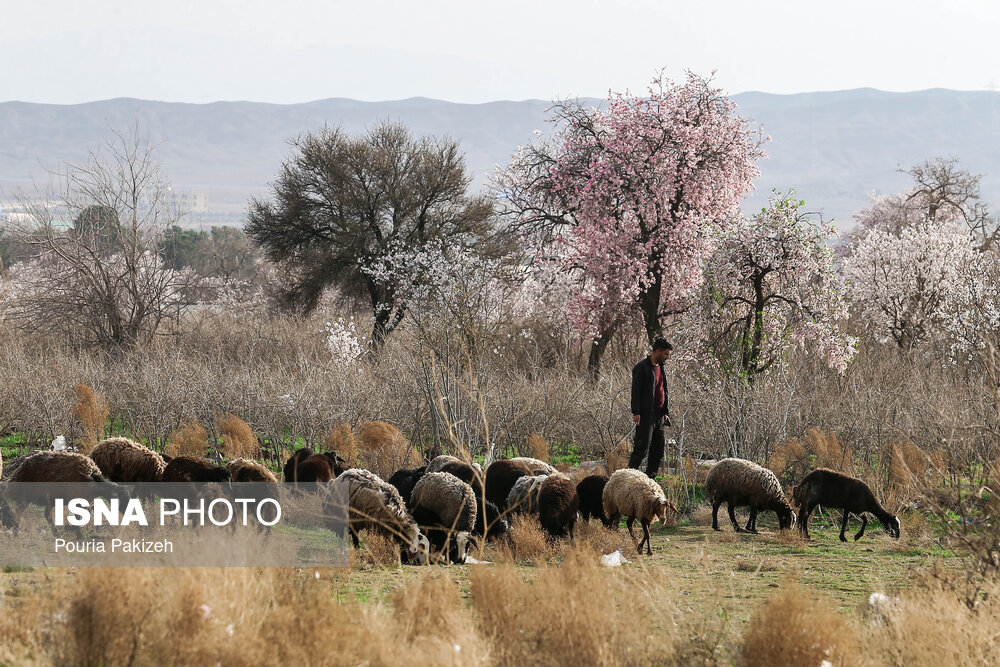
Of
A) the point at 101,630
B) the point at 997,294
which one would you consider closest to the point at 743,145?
the point at 997,294

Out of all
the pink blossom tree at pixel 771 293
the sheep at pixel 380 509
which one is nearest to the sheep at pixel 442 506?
the sheep at pixel 380 509

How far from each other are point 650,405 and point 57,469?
22.0ft

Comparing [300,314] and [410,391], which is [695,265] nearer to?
[410,391]

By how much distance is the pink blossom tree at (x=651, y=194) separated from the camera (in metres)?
24.1

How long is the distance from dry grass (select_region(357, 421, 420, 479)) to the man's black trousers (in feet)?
11.5

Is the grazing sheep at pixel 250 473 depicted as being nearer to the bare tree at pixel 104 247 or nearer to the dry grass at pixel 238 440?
the dry grass at pixel 238 440

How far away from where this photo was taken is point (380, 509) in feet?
29.9

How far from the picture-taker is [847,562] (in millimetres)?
9867

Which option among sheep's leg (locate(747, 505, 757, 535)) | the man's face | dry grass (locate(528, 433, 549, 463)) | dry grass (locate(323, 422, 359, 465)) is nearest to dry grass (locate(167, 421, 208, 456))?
dry grass (locate(323, 422, 359, 465))

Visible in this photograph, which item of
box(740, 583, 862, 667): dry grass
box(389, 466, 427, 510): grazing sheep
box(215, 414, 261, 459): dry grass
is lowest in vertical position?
box(215, 414, 261, 459): dry grass

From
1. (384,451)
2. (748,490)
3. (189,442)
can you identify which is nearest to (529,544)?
(748,490)

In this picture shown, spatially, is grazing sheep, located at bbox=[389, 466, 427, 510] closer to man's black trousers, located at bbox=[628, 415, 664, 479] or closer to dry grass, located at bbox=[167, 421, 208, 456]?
man's black trousers, located at bbox=[628, 415, 664, 479]

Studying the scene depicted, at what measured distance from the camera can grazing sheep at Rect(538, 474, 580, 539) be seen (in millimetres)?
10031

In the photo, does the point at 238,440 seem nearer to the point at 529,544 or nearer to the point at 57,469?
the point at 57,469
